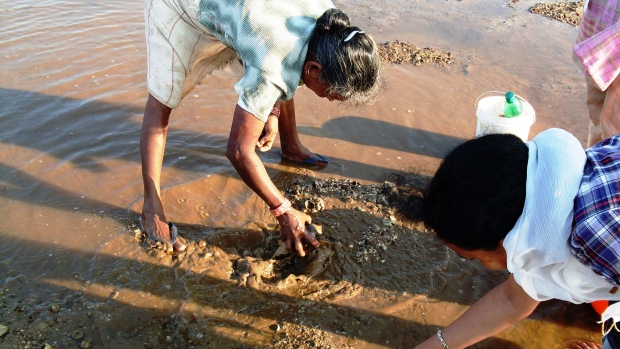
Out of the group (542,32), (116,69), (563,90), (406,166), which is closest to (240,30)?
(406,166)

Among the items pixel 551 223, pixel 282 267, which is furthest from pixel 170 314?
pixel 551 223

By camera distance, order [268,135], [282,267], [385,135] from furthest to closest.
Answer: [385,135]
[268,135]
[282,267]

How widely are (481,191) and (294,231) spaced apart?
1.16m

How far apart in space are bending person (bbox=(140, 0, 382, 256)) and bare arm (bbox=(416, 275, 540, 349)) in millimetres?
893

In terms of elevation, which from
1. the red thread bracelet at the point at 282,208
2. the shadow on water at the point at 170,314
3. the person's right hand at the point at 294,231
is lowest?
the shadow on water at the point at 170,314

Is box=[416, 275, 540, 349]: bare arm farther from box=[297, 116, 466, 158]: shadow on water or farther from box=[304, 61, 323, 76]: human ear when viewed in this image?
box=[297, 116, 466, 158]: shadow on water

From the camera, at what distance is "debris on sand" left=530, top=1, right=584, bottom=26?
17.9 ft

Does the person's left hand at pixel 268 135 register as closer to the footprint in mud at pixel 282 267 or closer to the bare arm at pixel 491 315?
the footprint in mud at pixel 282 267

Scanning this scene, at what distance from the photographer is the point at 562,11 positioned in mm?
5621

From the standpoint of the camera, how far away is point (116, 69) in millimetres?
4043

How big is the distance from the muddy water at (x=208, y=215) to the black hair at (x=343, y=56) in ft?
3.16

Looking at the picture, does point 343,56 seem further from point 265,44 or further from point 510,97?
point 510,97

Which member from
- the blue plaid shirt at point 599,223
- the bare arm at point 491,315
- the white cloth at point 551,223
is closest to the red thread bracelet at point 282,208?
the bare arm at point 491,315

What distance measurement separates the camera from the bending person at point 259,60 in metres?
1.88
